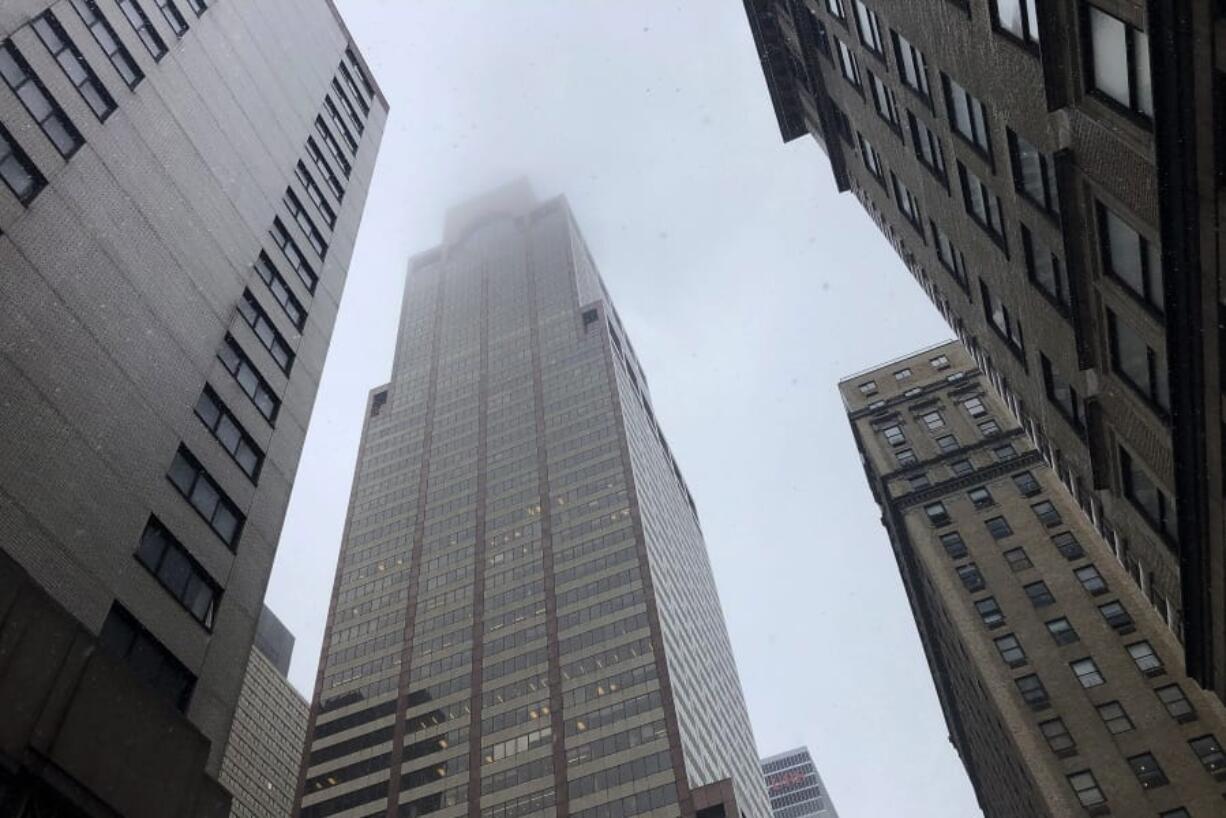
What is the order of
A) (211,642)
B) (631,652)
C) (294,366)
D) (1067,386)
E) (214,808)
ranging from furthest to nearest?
(631,652) < (294,366) < (1067,386) < (211,642) < (214,808)

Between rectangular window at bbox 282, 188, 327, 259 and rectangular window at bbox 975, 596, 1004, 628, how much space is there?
147 ft

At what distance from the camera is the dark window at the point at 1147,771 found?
157 ft

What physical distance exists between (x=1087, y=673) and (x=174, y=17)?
182 ft

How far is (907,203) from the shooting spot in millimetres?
39281

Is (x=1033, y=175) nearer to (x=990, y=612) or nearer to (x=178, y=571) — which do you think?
(x=178, y=571)

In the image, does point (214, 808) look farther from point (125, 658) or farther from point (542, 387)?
point (542, 387)

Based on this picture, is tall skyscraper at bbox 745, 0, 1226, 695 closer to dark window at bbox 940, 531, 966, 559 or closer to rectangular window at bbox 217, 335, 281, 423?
rectangular window at bbox 217, 335, 281, 423

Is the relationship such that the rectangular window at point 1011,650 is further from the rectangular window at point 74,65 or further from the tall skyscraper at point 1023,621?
the rectangular window at point 74,65

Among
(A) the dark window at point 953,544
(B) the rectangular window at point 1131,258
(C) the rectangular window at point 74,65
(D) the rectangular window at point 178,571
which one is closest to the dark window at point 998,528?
(A) the dark window at point 953,544

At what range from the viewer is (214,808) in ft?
74.1

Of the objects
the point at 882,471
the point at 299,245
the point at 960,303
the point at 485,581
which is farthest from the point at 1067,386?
the point at 485,581

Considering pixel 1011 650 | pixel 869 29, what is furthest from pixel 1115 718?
pixel 869 29

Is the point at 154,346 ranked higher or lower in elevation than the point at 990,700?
higher

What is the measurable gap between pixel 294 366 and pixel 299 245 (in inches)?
251
